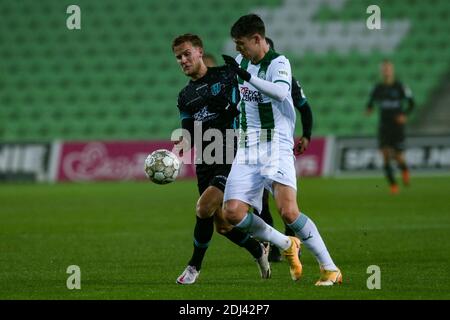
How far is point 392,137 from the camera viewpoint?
61.1 ft

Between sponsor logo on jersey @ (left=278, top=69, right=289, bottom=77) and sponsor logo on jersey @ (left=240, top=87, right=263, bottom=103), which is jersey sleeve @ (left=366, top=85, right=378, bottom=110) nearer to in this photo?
sponsor logo on jersey @ (left=240, top=87, right=263, bottom=103)

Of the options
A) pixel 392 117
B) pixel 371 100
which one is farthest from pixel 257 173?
pixel 392 117

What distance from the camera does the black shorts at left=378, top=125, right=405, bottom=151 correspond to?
731 inches

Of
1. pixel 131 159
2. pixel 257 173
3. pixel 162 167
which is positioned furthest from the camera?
pixel 131 159

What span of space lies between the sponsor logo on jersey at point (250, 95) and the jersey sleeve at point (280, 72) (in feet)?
0.69

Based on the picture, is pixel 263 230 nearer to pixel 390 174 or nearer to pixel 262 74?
pixel 262 74

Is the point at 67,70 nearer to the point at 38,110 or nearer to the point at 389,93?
the point at 38,110

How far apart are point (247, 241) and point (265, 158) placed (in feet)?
2.80

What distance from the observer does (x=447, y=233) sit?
1116 centimetres

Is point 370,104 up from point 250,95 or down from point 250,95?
up

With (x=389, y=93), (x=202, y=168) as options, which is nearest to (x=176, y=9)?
(x=389, y=93)

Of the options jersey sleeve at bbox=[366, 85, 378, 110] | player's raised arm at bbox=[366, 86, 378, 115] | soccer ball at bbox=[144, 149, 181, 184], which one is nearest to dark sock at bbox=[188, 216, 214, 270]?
soccer ball at bbox=[144, 149, 181, 184]

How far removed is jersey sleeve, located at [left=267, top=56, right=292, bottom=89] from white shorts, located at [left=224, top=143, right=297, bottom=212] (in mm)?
541
